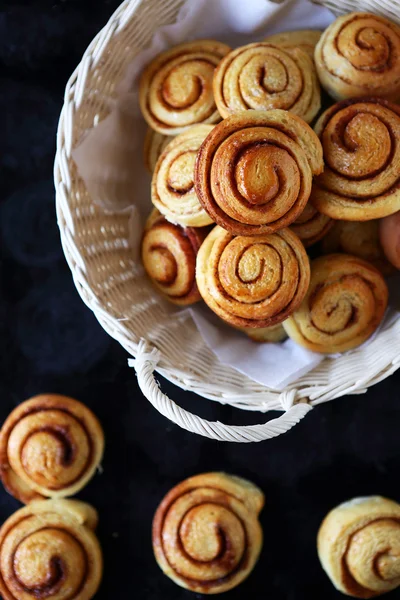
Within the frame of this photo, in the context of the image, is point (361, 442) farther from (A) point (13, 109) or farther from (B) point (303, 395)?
(A) point (13, 109)

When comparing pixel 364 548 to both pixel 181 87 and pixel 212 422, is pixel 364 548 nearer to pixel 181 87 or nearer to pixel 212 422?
pixel 212 422

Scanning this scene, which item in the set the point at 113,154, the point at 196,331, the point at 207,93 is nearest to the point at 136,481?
the point at 196,331

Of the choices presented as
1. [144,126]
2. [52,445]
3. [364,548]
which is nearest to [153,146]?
[144,126]

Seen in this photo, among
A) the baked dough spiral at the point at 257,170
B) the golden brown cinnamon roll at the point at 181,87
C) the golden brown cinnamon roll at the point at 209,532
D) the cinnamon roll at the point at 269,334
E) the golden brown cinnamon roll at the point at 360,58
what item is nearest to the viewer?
Result: the baked dough spiral at the point at 257,170

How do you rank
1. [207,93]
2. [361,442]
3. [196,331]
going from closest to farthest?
[207,93], [196,331], [361,442]

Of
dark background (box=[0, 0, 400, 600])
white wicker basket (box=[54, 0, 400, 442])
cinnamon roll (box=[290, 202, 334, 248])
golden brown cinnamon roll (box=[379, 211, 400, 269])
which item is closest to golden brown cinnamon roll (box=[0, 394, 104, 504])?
dark background (box=[0, 0, 400, 600])

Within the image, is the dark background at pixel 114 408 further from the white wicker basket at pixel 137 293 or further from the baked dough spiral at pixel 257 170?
the baked dough spiral at pixel 257 170

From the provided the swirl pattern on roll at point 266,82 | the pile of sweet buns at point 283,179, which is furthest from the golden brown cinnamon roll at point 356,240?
the swirl pattern on roll at point 266,82
